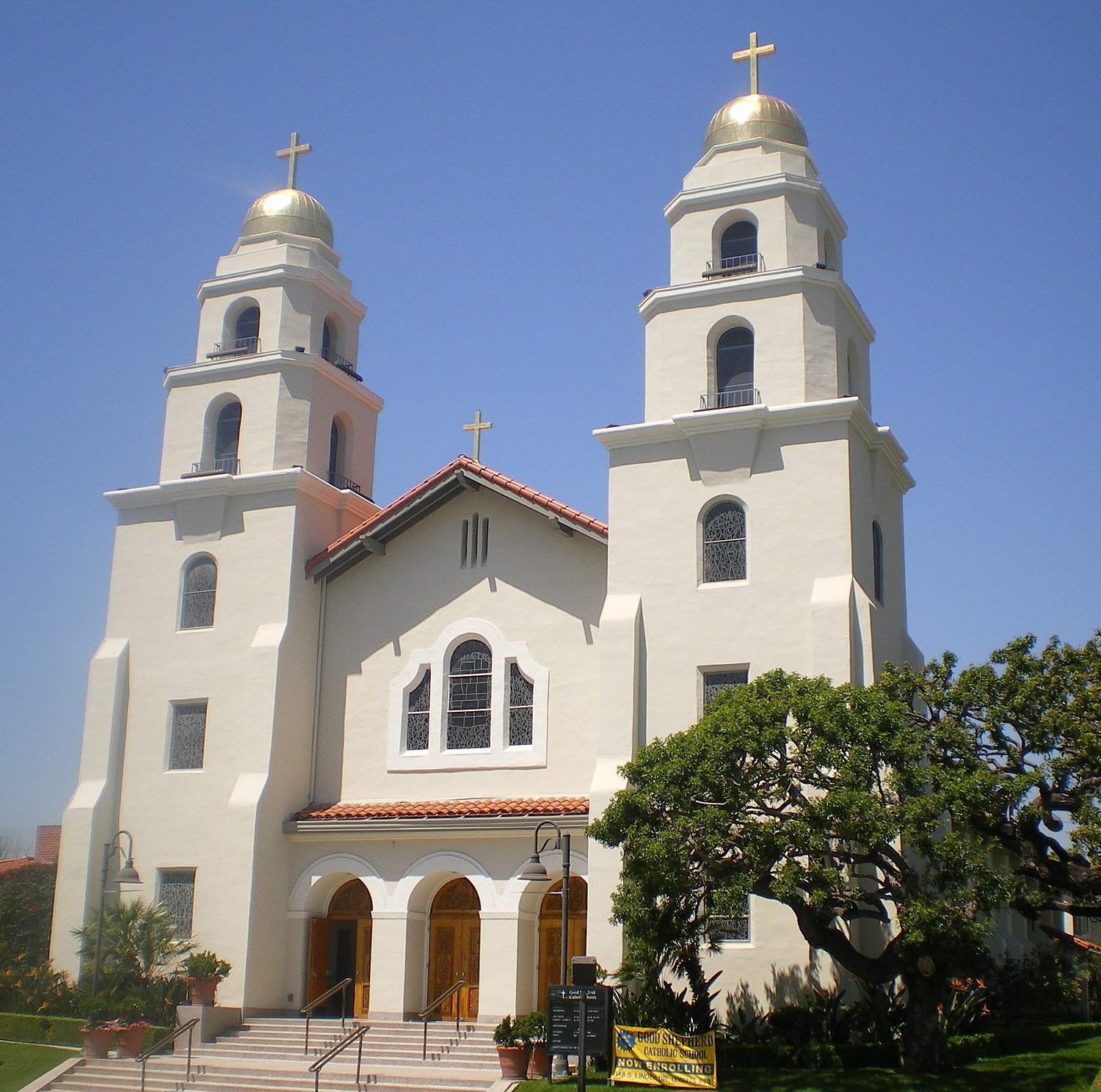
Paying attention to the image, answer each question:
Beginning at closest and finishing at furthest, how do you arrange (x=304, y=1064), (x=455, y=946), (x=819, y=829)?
(x=819, y=829), (x=304, y=1064), (x=455, y=946)

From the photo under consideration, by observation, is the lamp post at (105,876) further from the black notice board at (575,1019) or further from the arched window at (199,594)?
the black notice board at (575,1019)

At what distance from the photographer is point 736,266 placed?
26203 millimetres

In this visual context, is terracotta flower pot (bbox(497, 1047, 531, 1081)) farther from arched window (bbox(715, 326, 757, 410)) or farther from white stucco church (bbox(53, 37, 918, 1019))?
arched window (bbox(715, 326, 757, 410))

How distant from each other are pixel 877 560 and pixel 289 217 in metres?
15.4

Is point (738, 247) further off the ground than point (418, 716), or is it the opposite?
point (738, 247)

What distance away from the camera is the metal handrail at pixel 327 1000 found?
23266 mm

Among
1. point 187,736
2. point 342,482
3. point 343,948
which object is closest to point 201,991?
point 343,948

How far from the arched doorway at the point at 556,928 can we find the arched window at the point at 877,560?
758 cm

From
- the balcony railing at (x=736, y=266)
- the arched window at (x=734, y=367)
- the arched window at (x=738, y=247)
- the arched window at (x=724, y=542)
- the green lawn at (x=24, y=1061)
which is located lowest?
the green lawn at (x=24, y=1061)

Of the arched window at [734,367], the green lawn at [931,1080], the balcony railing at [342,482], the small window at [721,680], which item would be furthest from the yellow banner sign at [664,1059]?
the balcony railing at [342,482]

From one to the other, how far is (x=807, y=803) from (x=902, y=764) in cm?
137

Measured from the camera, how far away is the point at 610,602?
24422 millimetres

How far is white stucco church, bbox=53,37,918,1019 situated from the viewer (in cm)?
2372

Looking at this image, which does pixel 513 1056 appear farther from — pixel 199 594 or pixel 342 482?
pixel 342 482
